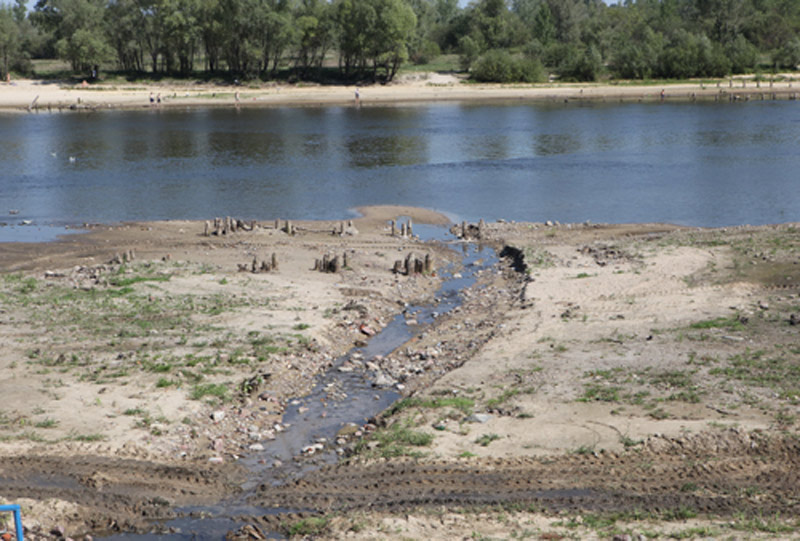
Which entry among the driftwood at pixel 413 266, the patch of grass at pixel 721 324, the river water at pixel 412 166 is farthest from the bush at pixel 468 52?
the patch of grass at pixel 721 324

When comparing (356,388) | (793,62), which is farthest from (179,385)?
(793,62)

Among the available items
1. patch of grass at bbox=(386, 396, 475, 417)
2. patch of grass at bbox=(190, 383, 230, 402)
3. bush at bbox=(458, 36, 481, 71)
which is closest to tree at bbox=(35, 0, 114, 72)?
bush at bbox=(458, 36, 481, 71)

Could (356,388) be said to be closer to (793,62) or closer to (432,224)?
(432,224)

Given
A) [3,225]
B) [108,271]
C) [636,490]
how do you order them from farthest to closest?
[3,225] < [108,271] < [636,490]

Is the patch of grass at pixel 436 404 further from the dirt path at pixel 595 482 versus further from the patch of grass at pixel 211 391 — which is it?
the patch of grass at pixel 211 391

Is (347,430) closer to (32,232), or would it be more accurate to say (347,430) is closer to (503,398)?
(503,398)

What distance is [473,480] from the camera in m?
14.5

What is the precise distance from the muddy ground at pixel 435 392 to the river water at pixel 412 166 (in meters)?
13.6

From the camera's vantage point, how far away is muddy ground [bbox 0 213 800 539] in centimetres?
1366

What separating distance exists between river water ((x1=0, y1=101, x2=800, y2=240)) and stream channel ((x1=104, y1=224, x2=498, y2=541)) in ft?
63.9

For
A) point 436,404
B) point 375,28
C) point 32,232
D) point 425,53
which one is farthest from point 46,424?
point 425,53

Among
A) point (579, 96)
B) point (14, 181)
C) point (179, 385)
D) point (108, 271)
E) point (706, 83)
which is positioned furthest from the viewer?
point (706, 83)

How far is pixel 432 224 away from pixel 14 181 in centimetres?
2928

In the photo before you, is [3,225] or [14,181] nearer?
[3,225]
